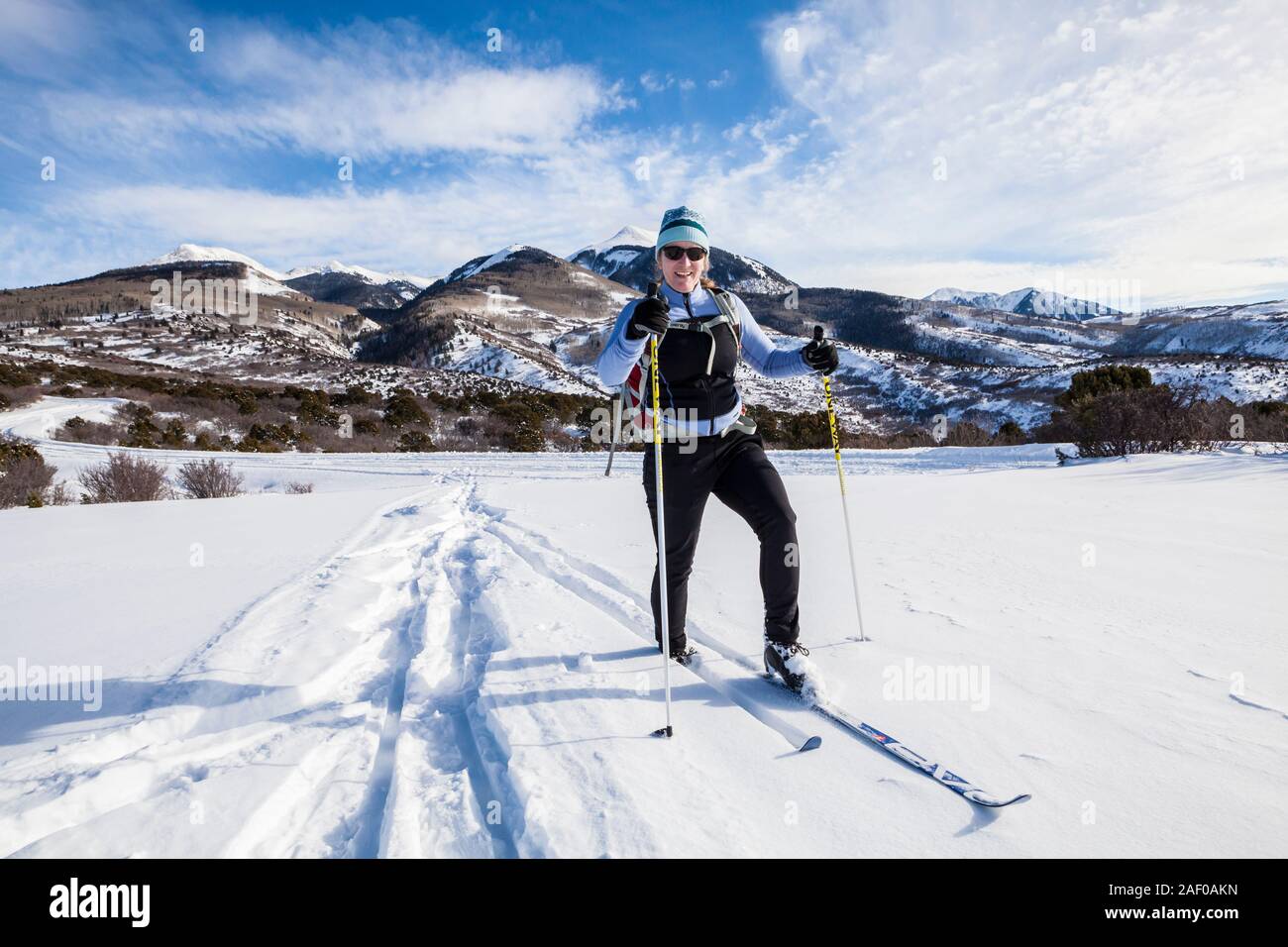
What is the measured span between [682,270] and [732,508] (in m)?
1.08

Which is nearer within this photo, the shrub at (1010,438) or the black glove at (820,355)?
the black glove at (820,355)

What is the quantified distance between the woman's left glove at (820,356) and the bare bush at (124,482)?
1108cm

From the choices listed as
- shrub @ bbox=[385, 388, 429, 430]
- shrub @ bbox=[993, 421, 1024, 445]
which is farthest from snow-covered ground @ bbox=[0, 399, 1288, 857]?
shrub @ bbox=[385, 388, 429, 430]

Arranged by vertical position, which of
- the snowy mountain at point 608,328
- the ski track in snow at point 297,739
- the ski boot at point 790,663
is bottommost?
the ski track in snow at point 297,739

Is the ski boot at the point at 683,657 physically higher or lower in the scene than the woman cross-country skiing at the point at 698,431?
lower

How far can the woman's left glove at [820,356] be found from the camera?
288 cm

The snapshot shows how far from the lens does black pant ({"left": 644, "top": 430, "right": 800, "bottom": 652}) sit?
2568 mm

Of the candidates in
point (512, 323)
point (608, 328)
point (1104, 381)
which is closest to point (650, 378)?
point (608, 328)

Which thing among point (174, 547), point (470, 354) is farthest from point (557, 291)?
point (174, 547)

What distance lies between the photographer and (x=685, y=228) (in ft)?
8.84

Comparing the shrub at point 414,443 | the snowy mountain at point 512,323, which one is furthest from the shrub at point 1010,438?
the snowy mountain at point 512,323

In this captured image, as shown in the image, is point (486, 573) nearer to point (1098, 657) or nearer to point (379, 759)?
point (379, 759)

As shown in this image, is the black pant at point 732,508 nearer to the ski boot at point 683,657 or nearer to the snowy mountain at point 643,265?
the ski boot at point 683,657
